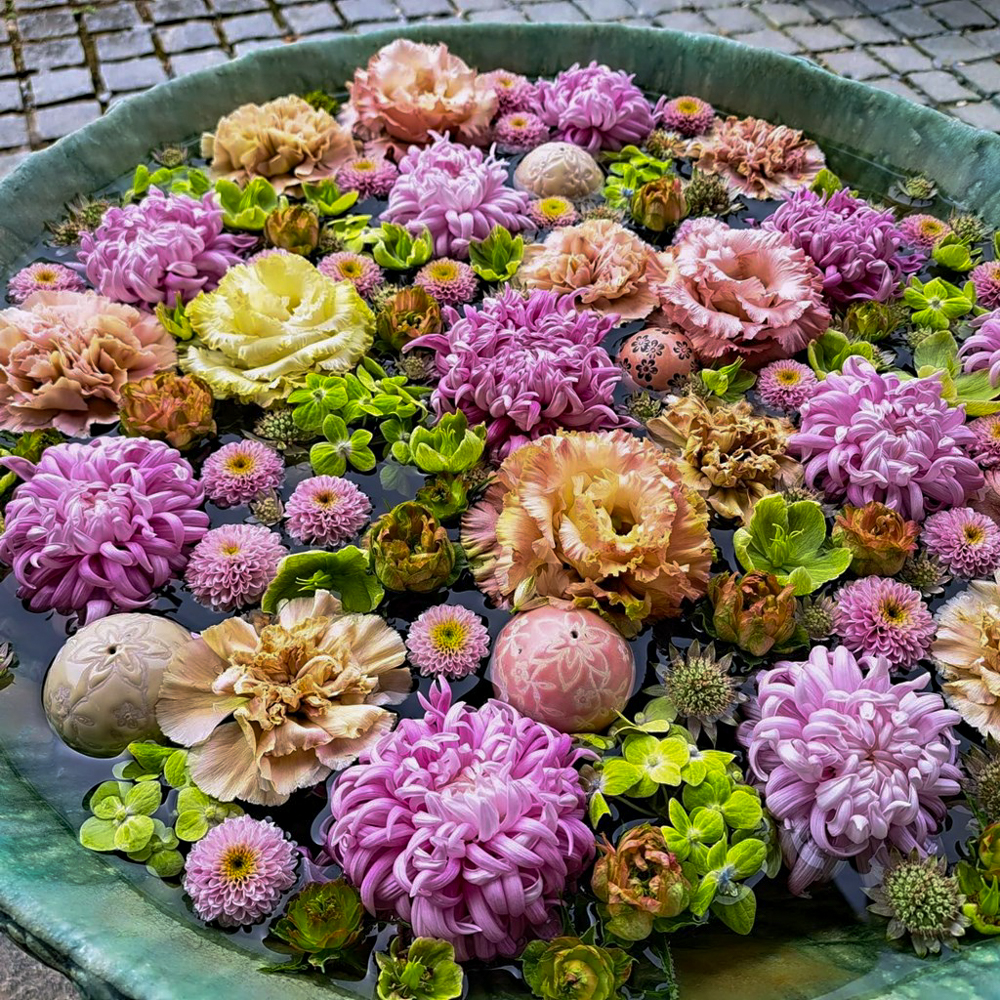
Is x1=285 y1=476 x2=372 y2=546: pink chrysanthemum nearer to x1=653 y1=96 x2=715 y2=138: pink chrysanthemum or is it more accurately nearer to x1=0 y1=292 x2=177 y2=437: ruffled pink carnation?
x1=0 y1=292 x2=177 y2=437: ruffled pink carnation

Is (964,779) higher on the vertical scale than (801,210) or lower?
lower

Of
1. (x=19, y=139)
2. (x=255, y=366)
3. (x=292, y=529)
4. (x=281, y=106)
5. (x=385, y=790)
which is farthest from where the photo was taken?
(x=19, y=139)

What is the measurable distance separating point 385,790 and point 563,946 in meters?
0.36

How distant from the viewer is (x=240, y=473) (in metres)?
2.08

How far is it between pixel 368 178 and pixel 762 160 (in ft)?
3.74

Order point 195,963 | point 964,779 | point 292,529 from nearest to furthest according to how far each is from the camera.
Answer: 1. point 195,963
2. point 964,779
3. point 292,529

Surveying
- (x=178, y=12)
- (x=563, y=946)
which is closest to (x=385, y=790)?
(x=563, y=946)

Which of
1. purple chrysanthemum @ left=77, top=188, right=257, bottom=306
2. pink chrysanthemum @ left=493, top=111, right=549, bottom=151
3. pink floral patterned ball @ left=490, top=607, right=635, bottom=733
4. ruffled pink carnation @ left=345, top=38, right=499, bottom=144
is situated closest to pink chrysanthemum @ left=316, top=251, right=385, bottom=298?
purple chrysanthemum @ left=77, top=188, right=257, bottom=306

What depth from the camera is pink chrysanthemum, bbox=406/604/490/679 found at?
1826 mm

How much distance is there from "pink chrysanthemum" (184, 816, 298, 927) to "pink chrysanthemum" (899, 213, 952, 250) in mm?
2210

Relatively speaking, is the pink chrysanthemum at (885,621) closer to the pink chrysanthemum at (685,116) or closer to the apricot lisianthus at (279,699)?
the apricot lisianthus at (279,699)

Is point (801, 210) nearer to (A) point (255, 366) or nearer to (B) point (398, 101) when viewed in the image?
(B) point (398, 101)

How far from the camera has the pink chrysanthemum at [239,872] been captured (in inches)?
60.4

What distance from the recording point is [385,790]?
154 centimetres
